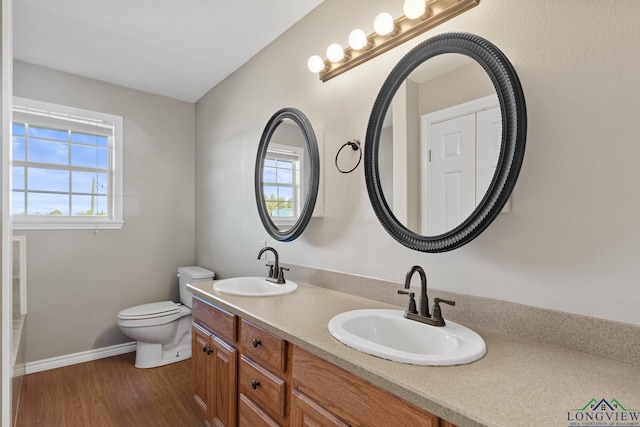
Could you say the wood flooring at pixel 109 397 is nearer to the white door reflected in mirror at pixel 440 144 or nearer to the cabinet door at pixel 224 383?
the cabinet door at pixel 224 383

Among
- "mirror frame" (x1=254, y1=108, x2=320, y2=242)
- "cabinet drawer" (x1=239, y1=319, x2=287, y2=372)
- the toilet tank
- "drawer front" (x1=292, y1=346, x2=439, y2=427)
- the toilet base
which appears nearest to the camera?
"drawer front" (x1=292, y1=346, x2=439, y2=427)

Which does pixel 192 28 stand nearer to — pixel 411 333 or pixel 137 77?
pixel 137 77

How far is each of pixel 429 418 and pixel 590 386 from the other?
0.40 metres

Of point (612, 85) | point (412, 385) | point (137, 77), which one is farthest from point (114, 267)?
point (612, 85)

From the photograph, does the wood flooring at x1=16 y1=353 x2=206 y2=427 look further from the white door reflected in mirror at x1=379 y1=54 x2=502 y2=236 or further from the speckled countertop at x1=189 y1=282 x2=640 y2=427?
the white door reflected in mirror at x1=379 y1=54 x2=502 y2=236

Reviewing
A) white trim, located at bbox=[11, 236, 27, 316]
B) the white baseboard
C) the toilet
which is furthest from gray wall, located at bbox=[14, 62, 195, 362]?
the toilet

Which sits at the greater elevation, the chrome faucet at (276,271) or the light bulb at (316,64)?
the light bulb at (316,64)

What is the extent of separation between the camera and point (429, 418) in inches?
31.3

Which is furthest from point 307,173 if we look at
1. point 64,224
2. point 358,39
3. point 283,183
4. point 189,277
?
point 64,224

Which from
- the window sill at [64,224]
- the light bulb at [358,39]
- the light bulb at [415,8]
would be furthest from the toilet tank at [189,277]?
the light bulb at [415,8]

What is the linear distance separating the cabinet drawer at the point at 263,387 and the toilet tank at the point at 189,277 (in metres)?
1.62

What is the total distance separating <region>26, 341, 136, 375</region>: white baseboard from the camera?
2756 millimetres

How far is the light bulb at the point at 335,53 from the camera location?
1.75 metres

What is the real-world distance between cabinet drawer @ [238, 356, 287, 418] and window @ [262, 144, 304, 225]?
0.93m
